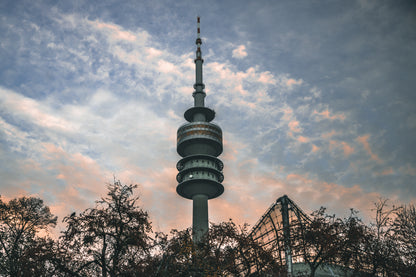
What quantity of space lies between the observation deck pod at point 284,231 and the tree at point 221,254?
5.36 feet

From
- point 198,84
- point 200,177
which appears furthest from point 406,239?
point 198,84

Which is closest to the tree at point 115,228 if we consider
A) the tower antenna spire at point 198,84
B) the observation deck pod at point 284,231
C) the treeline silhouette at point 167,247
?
the treeline silhouette at point 167,247

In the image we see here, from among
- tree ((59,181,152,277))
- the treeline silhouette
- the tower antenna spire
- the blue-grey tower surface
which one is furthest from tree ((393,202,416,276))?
the tower antenna spire

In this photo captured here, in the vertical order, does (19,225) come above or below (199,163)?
below

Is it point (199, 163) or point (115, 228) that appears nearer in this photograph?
point (115, 228)

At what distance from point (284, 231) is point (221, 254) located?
850 centimetres

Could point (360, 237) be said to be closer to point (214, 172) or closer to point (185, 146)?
point (214, 172)

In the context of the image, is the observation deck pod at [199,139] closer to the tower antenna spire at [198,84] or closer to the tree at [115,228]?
the tower antenna spire at [198,84]

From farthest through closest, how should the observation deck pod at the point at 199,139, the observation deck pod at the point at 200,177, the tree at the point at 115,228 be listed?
the observation deck pod at the point at 199,139 → the observation deck pod at the point at 200,177 → the tree at the point at 115,228

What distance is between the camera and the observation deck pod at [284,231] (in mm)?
33125

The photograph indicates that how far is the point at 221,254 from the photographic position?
32.8 metres

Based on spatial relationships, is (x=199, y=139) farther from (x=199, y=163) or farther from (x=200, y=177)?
(x=200, y=177)

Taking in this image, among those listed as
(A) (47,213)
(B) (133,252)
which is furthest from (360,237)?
(A) (47,213)

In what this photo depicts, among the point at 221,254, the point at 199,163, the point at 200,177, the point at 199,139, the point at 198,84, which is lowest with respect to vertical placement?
the point at 221,254
